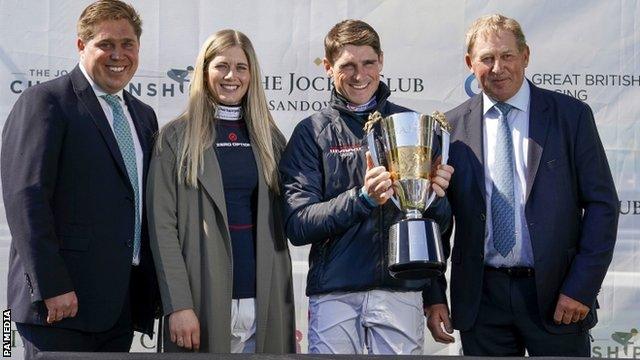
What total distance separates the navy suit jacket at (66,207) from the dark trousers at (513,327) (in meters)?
1.04

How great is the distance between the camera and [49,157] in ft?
8.71

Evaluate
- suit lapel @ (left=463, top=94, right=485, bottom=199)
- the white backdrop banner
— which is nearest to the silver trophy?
suit lapel @ (left=463, top=94, right=485, bottom=199)

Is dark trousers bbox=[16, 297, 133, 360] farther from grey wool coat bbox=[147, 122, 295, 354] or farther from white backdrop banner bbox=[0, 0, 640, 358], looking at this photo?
white backdrop banner bbox=[0, 0, 640, 358]

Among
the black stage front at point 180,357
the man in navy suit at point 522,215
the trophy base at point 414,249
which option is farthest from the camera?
the man in navy suit at point 522,215

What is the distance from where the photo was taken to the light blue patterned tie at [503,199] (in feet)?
9.16

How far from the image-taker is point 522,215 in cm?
280

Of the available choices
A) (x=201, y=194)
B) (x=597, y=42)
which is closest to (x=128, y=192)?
(x=201, y=194)

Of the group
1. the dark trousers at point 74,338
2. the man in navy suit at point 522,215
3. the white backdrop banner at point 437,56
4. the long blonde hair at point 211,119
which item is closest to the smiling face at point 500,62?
the man in navy suit at point 522,215

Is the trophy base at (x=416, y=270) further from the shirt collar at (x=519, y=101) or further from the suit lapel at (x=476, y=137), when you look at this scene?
the shirt collar at (x=519, y=101)

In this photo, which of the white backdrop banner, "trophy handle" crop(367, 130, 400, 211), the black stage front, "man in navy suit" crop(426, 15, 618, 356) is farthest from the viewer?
the white backdrop banner

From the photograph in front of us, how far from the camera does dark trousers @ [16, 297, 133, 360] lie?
8.81 feet

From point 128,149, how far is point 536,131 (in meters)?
1.20

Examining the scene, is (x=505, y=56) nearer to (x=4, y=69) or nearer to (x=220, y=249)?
(x=220, y=249)

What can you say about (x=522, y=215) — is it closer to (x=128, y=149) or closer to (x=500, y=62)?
(x=500, y=62)
